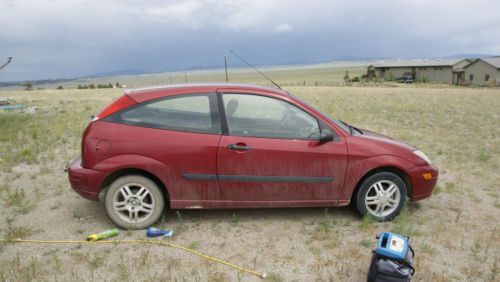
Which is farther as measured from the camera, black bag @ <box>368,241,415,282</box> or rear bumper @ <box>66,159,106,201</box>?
rear bumper @ <box>66,159,106,201</box>

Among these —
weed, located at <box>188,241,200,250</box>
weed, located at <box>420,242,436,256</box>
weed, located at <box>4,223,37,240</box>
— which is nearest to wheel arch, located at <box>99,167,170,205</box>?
weed, located at <box>188,241,200,250</box>

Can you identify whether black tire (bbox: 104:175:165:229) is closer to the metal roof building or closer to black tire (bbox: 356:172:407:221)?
black tire (bbox: 356:172:407:221)

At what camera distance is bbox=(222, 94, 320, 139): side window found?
4.29 m

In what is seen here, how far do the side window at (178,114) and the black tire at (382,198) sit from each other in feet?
5.88

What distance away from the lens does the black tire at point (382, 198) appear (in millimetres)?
4438

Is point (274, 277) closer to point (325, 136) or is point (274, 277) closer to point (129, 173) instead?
point (325, 136)

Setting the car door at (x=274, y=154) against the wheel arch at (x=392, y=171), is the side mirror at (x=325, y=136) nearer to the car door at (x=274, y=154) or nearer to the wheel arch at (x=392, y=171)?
the car door at (x=274, y=154)

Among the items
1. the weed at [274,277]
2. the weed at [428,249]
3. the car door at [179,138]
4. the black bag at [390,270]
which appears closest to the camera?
the black bag at [390,270]

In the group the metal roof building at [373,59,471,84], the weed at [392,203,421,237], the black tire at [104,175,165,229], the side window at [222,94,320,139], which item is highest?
the metal roof building at [373,59,471,84]

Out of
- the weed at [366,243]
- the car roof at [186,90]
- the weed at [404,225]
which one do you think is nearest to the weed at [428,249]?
the weed at [404,225]

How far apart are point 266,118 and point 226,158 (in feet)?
2.12

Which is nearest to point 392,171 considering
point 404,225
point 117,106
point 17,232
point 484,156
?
point 404,225

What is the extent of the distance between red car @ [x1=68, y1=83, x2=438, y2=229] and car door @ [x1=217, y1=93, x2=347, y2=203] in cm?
Answer: 1

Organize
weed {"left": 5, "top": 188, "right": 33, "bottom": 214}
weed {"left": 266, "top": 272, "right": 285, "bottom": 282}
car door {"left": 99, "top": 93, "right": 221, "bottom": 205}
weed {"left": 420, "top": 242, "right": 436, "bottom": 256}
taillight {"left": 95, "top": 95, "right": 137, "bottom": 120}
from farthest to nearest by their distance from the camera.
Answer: weed {"left": 5, "top": 188, "right": 33, "bottom": 214} < taillight {"left": 95, "top": 95, "right": 137, "bottom": 120} < car door {"left": 99, "top": 93, "right": 221, "bottom": 205} < weed {"left": 420, "top": 242, "right": 436, "bottom": 256} < weed {"left": 266, "top": 272, "right": 285, "bottom": 282}
